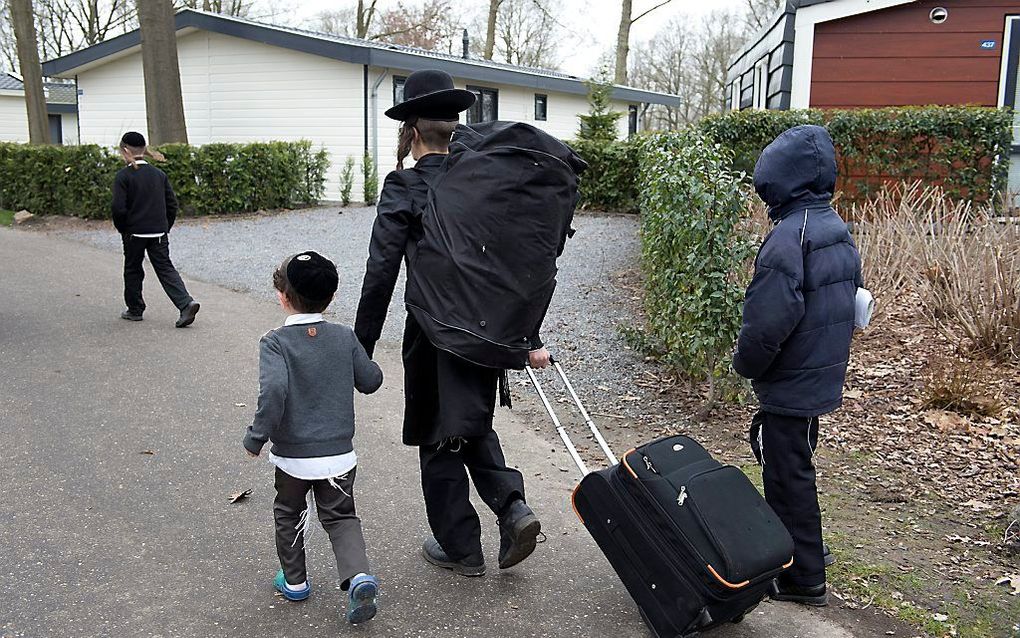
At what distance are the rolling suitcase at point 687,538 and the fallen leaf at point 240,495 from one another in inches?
78.4

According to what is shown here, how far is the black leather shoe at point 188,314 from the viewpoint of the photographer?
8148mm

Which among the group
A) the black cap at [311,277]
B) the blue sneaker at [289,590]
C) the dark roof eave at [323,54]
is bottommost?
the blue sneaker at [289,590]

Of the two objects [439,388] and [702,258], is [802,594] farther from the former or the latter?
[702,258]

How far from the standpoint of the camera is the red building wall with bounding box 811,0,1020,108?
11867mm

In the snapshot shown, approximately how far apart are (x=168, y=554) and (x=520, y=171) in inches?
88.7

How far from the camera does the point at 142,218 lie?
807 centimetres

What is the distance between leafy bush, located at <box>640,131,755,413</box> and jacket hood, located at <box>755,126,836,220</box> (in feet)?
6.29

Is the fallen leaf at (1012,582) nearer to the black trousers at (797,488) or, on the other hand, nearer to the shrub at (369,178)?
the black trousers at (797,488)

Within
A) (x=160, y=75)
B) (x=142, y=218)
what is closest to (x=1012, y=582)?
(x=142, y=218)

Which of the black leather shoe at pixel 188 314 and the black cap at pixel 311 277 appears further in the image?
the black leather shoe at pixel 188 314

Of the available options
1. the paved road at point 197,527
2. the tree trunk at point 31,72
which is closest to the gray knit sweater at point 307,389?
the paved road at point 197,527

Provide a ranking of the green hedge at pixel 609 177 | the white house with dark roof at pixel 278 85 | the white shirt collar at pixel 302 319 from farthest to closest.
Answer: the white house with dark roof at pixel 278 85, the green hedge at pixel 609 177, the white shirt collar at pixel 302 319

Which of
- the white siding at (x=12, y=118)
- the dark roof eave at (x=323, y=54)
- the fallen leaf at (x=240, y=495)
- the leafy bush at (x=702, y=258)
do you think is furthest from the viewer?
the white siding at (x=12, y=118)

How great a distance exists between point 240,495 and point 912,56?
11.0 metres
